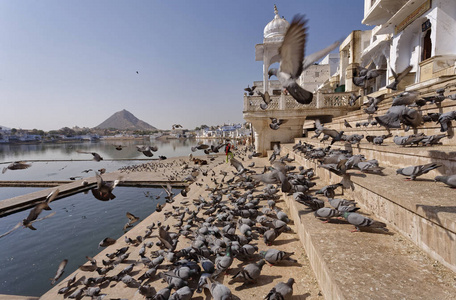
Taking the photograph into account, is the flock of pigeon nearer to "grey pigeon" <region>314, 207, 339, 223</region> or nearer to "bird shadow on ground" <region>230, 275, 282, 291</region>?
"bird shadow on ground" <region>230, 275, 282, 291</region>

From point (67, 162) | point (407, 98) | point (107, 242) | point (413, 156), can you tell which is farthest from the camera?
point (67, 162)

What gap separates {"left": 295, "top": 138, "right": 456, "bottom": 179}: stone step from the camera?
3.06 meters

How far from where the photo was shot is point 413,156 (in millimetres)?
3715

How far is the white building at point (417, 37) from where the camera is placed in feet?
29.2

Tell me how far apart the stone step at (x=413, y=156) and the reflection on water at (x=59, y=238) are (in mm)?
10102

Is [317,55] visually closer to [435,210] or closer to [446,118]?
[435,210]

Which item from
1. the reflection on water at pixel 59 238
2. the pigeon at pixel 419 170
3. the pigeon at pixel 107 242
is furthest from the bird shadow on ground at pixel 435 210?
the reflection on water at pixel 59 238

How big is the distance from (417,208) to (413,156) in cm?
209

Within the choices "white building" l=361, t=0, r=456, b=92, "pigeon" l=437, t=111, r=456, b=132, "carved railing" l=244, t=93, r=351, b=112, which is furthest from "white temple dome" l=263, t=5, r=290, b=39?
"pigeon" l=437, t=111, r=456, b=132

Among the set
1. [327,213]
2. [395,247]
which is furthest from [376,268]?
[327,213]

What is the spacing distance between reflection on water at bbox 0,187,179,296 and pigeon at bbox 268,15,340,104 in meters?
9.14

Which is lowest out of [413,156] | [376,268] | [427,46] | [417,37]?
[376,268]

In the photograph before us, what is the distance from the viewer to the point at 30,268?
7.54 metres

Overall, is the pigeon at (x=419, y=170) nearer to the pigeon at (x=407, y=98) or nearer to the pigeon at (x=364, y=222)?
the pigeon at (x=364, y=222)
